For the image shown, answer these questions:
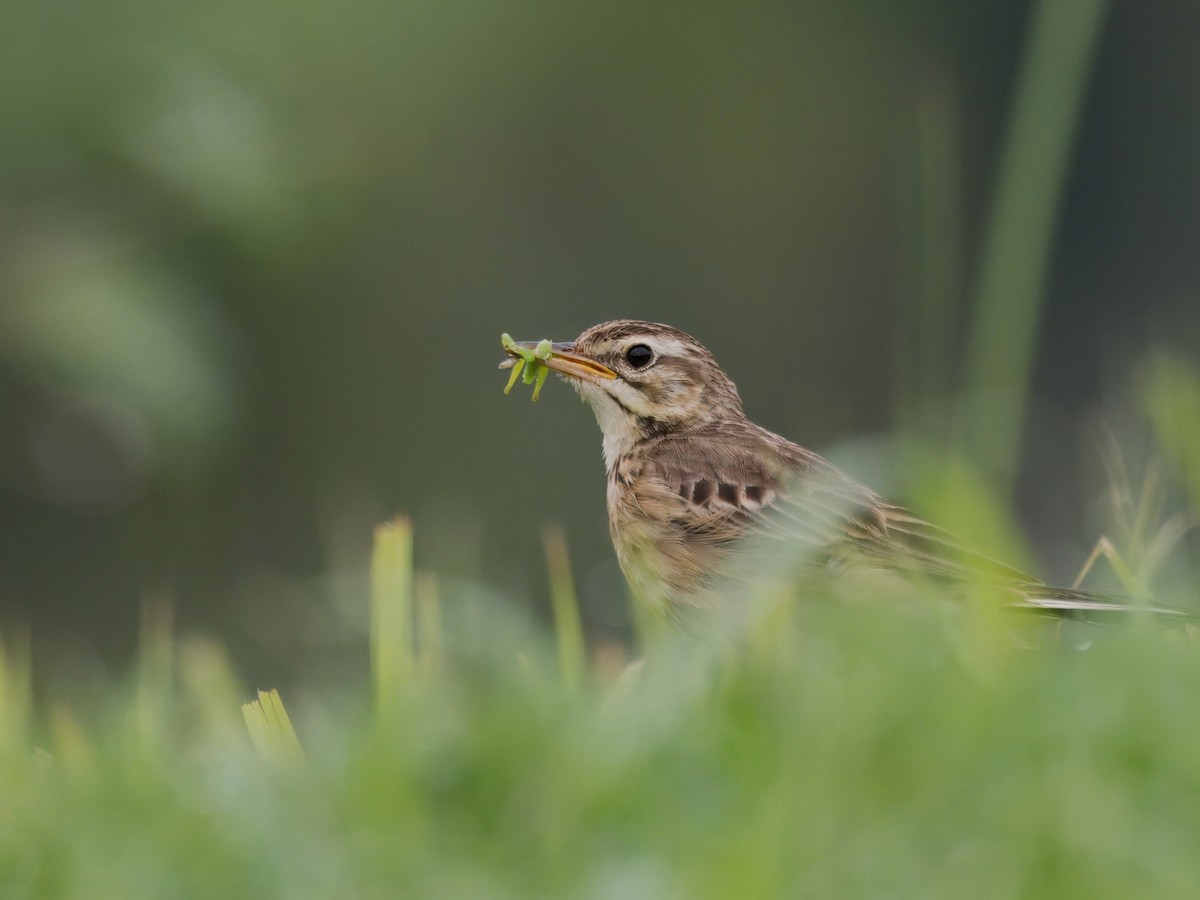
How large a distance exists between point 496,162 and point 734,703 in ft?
57.4

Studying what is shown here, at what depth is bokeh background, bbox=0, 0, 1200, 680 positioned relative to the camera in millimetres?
5027

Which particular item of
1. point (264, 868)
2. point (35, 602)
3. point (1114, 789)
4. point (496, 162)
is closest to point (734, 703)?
point (1114, 789)

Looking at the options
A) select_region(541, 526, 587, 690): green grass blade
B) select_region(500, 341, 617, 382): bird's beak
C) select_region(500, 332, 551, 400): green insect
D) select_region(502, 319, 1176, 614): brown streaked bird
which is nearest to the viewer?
select_region(541, 526, 587, 690): green grass blade

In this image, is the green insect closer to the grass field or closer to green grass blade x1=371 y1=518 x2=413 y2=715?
the grass field

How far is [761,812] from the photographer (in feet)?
9.77

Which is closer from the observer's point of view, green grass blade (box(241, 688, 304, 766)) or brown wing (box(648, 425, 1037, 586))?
green grass blade (box(241, 688, 304, 766))

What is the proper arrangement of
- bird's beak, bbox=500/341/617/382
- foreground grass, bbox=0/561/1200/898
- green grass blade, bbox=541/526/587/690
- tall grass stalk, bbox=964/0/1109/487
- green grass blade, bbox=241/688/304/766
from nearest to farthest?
foreground grass, bbox=0/561/1200/898
green grass blade, bbox=241/688/304/766
green grass blade, bbox=541/526/587/690
tall grass stalk, bbox=964/0/1109/487
bird's beak, bbox=500/341/617/382

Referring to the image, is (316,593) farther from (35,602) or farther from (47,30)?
(35,602)

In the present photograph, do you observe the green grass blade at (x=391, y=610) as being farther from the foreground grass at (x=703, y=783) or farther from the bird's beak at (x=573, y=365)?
the bird's beak at (x=573, y=365)

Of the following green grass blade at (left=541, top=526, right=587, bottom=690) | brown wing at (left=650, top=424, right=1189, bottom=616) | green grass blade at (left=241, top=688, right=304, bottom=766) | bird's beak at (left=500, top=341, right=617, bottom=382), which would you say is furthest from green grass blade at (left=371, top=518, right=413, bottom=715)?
bird's beak at (left=500, top=341, right=617, bottom=382)

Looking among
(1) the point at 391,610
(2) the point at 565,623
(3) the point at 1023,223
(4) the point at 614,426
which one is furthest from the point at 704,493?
(1) the point at 391,610

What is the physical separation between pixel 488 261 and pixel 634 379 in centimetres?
1257

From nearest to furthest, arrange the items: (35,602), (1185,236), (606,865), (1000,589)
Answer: (606,865), (1000,589), (35,602), (1185,236)

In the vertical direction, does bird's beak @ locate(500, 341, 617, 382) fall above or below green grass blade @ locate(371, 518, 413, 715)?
above
